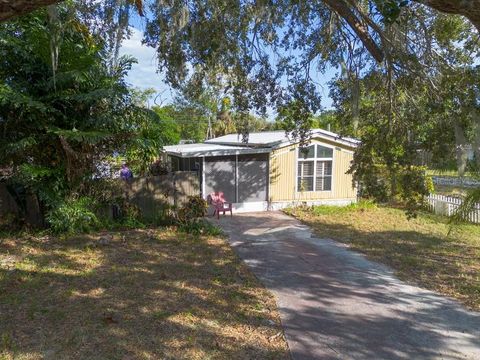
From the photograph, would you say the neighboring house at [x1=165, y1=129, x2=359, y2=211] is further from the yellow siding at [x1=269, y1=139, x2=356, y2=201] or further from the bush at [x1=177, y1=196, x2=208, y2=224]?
the bush at [x1=177, y1=196, x2=208, y2=224]

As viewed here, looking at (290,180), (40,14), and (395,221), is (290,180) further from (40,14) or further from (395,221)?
(40,14)

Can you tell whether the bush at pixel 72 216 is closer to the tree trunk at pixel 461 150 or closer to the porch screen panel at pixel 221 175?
the porch screen panel at pixel 221 175

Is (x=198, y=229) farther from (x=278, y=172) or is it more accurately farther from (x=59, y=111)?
(x=278, y=172)

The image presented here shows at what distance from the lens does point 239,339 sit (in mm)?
4488

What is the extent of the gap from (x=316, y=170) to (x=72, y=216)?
9.56 m

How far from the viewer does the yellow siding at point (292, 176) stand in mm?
15477

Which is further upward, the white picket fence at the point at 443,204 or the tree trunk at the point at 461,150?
the tree trunk at the point at 461,150

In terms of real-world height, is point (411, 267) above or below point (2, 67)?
below

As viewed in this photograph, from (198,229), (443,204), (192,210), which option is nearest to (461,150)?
(198,229)

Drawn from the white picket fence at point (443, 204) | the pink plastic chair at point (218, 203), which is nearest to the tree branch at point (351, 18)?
the pink plastic chair at point (218, 203)

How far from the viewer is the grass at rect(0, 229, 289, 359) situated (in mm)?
4215

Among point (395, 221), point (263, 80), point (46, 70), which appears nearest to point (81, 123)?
point (46, 70)

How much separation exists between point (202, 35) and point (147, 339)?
584 cm

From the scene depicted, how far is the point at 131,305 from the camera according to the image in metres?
5.32
